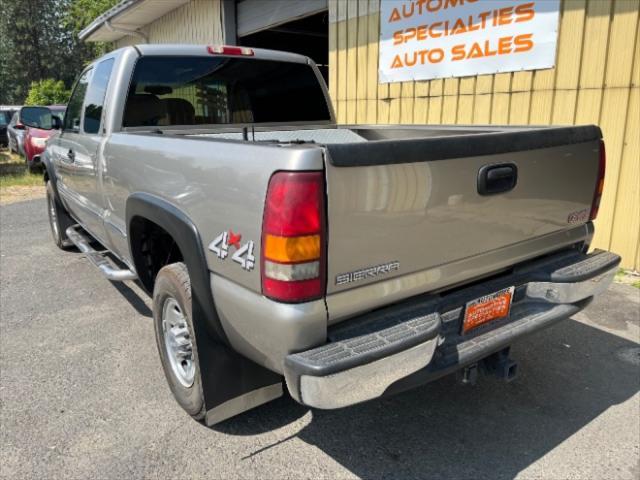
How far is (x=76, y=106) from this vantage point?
15.3 feet

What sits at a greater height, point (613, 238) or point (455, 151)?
point (455, 151)

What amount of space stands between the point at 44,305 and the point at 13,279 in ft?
3.46

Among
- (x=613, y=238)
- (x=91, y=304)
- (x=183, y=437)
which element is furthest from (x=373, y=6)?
(x=183, y=437)

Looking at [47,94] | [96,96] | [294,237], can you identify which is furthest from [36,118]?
[47,94]

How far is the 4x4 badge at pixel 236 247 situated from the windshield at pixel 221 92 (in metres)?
1.81

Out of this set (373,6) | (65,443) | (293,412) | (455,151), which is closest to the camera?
(455,151)

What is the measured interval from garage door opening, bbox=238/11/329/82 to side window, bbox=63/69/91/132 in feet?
22.7

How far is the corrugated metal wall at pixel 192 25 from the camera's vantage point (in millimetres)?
11555

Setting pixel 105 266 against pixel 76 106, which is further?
pixel 76 106

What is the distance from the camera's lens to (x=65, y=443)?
105 inches

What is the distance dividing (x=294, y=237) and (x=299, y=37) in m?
13.1

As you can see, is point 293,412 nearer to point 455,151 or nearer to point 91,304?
point 455,151

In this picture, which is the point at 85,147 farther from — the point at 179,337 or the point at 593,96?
the point at 593,96

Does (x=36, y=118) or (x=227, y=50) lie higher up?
(x=227, y=50)
